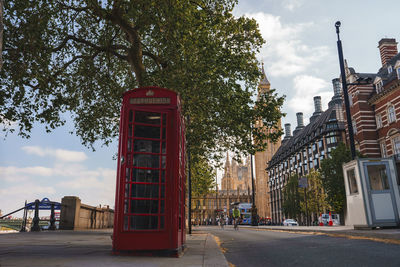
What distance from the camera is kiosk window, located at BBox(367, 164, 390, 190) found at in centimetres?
1188

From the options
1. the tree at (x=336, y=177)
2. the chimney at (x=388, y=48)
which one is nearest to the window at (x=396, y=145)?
the tree at (x=336, y=177)

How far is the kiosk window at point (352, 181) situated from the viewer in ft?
40.9

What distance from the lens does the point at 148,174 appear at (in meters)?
5.88

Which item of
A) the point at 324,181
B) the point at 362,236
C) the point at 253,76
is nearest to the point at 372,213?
the point at 362,236

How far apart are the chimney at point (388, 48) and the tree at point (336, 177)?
14693 millimetres

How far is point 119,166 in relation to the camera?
5.84 meters

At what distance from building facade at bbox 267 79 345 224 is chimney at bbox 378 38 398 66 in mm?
14444

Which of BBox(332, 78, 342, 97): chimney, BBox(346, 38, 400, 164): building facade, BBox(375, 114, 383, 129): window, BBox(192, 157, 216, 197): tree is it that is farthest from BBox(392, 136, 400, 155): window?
BBox(332, 78, 342, 97): chimney

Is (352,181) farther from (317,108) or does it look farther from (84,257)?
(317,108)

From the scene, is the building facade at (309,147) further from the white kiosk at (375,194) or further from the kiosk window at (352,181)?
the white kiosk at (375,194)

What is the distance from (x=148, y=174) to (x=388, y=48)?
46.8 meters

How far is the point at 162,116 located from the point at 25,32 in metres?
7.43

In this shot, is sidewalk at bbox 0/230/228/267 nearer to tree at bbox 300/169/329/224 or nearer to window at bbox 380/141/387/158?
window at bbox 380/141/387/158

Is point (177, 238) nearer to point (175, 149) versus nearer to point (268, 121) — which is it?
point (175, 149)
